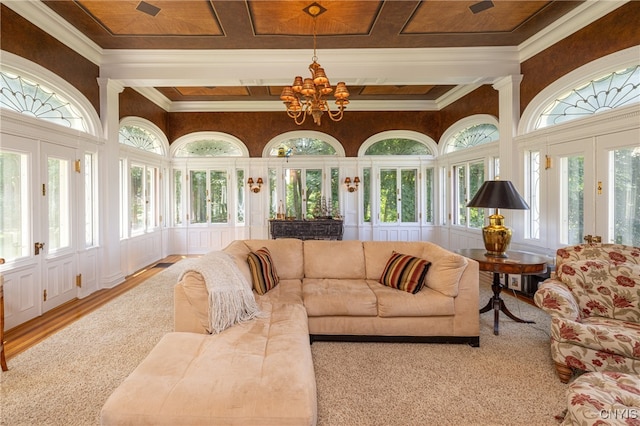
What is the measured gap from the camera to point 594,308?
2.76 m

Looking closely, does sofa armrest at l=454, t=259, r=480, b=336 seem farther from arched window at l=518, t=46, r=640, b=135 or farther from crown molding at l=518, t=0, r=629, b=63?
crown molding at l=518, t=0, r=629, b=63

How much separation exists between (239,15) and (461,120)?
5099mm

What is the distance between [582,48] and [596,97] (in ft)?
2.25

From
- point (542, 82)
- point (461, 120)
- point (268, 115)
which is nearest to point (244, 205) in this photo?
point (268, 115)

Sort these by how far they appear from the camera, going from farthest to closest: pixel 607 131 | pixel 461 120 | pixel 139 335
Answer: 1. pixel 461 120
2. pixel 607 131
3. pixel 139 335

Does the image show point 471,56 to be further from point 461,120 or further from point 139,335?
point 139,335

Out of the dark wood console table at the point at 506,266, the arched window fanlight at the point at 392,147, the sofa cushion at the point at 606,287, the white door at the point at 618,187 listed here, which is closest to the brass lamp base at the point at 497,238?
the dark wood console table at the point at 506,266

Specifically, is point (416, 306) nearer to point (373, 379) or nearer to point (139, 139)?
point (373, 379)

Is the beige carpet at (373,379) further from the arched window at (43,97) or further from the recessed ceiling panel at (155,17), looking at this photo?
the recessed ceiling panel at (155,17)

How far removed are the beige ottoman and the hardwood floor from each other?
14.2ft

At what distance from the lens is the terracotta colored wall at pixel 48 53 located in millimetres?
3564

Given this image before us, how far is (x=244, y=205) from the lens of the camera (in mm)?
8312

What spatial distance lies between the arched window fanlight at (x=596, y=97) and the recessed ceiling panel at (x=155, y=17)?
16.2 feet

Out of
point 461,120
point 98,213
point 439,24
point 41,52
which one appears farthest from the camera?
point 461,120
